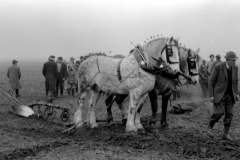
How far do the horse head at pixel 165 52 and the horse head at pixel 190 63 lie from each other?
1.31ft

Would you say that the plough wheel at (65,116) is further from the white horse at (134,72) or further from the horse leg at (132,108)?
the horse leg at (132,108)

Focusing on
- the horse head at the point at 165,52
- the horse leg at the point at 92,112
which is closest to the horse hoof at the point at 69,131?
the horse leg at the point at 92,112

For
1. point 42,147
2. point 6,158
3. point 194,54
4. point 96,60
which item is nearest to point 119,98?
point 96,60

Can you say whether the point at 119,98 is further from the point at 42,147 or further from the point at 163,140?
the point at 42,147

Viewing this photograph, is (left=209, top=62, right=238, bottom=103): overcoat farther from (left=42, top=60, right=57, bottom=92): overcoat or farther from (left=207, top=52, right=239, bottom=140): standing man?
(left=42, top=60, right=57, bottom=92): overcoat

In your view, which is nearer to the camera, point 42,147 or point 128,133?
point 42,147

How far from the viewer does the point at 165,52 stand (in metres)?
6.99

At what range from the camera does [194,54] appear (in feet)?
24.0

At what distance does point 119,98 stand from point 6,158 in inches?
144

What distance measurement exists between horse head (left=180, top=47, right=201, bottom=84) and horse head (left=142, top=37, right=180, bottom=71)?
40cm

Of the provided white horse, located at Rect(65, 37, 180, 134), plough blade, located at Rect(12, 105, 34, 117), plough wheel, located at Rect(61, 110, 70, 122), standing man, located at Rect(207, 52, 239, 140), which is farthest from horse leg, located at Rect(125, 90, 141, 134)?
plough blade, located at Rect(12, 105, 34, 117)

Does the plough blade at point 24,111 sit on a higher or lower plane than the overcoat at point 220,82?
lower

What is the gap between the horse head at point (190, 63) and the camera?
729 cm

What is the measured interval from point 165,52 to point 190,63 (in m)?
0.76
